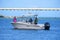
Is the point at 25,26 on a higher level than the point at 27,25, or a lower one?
lower

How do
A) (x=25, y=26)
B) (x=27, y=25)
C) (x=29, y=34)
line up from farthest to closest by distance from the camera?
1. (x=25, y=26)
2. (x=27, y=25)
3. (x=29, y=34)

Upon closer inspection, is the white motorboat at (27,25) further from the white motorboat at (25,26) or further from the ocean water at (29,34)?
the ocean water at (29,34)

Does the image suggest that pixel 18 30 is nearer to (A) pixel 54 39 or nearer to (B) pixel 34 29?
(B) pixel 34 29

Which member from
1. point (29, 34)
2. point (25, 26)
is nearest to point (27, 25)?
point (25, 26)

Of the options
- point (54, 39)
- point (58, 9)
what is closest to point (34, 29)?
point (54, 39)

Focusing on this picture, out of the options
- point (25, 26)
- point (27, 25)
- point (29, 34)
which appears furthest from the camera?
point (25, 26)

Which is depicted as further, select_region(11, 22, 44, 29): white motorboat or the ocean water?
select_region(11, 22, 44, 29): white motorboat

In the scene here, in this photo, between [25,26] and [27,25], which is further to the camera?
[25,26]

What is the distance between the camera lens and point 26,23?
123 ft

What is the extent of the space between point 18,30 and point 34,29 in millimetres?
2046

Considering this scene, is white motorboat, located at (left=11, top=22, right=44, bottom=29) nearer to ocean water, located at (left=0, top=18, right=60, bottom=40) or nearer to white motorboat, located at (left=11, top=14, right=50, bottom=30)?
white motorboat, located at (left=11, top=14, right=50, bottom=30)

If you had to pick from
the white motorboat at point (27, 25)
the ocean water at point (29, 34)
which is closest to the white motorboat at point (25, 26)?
the white motorboat at point (27, 25)

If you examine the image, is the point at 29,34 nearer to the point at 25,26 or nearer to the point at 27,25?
the point at 27,25

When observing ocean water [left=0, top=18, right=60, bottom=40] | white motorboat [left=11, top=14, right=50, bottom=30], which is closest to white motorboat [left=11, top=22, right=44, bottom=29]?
white motorboat [left=11, top=14, right=50, bottom=30]
